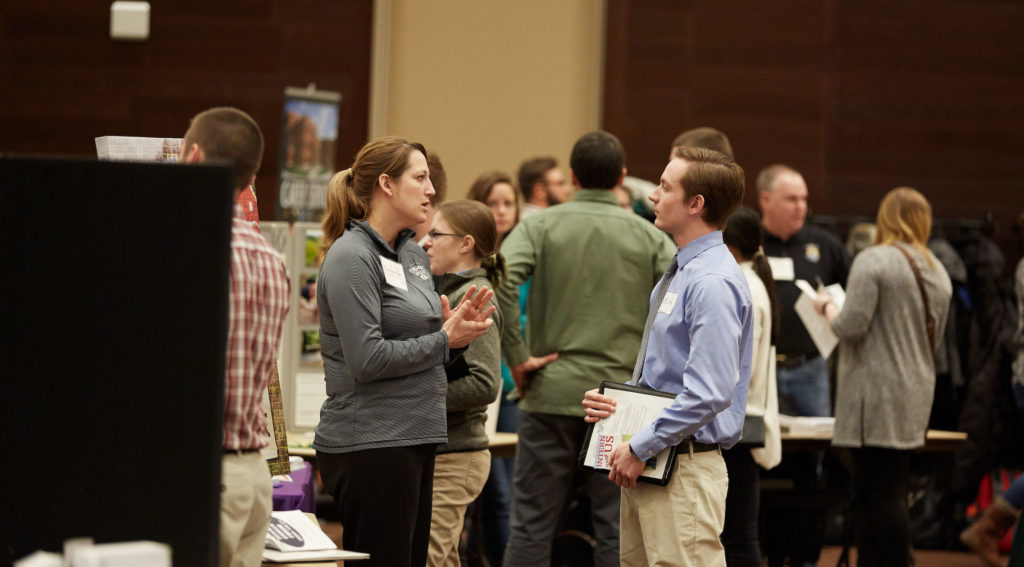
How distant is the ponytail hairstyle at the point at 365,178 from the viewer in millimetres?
2654

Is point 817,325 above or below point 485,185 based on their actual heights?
below

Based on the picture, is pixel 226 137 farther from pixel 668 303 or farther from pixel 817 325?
pixel 817 325

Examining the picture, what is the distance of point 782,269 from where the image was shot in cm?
500

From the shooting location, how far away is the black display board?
5.60ft

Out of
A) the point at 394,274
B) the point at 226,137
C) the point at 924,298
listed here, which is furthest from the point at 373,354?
the point at 924,298

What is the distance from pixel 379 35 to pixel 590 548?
3443mm

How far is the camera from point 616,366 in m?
3.77

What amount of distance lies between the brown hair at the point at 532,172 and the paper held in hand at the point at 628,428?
3011 mm

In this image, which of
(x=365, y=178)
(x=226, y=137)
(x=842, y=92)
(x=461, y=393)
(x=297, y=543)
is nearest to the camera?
(x=226, y=137)

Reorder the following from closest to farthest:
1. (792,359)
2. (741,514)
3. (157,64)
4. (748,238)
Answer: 1. (741,514)
2. (748,238)
3. (792,359)
4. (157,64)

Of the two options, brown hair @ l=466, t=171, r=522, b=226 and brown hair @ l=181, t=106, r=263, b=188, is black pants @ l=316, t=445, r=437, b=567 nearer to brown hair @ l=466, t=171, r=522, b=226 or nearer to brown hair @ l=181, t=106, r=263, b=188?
brown hair @ l=181, t=106, r=263, b=188

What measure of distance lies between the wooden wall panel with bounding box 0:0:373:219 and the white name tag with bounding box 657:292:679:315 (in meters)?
4.34

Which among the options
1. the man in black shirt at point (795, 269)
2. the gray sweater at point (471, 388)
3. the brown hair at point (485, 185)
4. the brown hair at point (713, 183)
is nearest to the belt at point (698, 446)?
the brown hair at point (713, 183)

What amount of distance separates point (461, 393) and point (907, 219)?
231cm
